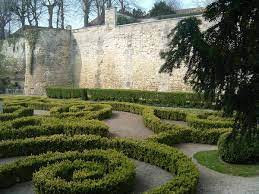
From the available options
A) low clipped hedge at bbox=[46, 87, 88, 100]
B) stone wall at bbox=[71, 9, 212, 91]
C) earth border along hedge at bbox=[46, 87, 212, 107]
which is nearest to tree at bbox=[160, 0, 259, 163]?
earth border along hedge at bbox=[46, 87, 212, 107]

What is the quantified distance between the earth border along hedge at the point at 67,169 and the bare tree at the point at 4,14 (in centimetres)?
3734

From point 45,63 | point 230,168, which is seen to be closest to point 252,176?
point 230,168

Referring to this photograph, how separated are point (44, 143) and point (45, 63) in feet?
59.2

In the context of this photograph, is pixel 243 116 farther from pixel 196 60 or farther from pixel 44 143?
pixel 44 143

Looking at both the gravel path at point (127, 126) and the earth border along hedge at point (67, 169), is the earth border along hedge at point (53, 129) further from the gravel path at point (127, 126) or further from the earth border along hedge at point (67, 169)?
the earth border along hedge at point (67, 169)

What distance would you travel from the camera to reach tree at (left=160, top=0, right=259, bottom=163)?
3.80 metres

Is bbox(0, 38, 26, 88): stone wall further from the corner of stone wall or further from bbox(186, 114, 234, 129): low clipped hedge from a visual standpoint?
bbox(186, 114, 234, 129): low clipped hedge

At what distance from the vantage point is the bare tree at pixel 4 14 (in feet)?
138

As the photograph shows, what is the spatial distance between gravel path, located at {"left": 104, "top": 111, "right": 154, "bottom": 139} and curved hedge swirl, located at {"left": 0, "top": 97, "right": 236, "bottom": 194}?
0.37 m

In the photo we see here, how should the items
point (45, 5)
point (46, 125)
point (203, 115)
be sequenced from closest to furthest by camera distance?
point (46, 125), point (203, 115), point (45, 5)

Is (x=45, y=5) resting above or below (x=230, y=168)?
above

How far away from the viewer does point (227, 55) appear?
12.7 ft

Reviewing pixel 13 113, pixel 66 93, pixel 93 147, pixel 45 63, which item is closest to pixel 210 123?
pixel 93 147

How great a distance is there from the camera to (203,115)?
502 inches
